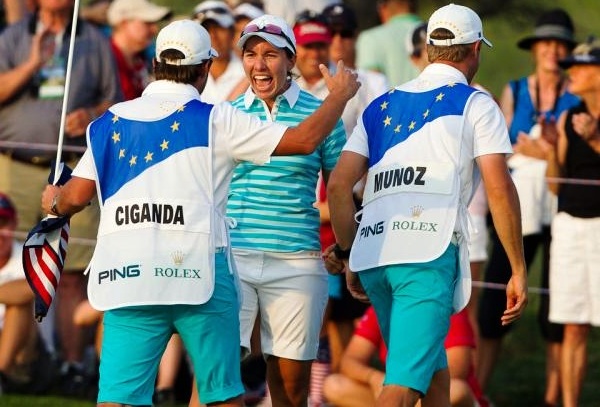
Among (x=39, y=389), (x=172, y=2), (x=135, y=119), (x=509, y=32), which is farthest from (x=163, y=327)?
(x=509, y=32)

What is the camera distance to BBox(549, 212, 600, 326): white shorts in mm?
10352

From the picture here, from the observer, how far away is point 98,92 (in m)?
11.6

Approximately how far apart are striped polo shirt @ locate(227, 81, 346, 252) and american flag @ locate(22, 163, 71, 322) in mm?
955

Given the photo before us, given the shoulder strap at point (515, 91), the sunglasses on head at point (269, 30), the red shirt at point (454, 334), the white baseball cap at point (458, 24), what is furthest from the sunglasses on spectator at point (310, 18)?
the white baseball cap at point (458, 24)

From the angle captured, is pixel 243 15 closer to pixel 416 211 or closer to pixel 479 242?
pixel 479 242

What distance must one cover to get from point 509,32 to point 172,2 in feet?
13.4

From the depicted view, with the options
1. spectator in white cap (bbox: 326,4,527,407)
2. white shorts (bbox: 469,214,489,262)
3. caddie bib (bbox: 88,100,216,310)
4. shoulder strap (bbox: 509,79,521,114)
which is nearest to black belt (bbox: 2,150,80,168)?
white shorts (bbox: 469,214,489,262)

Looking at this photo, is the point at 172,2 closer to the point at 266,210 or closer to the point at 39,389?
the point at 39,389

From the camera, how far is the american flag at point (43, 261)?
748 centimetres

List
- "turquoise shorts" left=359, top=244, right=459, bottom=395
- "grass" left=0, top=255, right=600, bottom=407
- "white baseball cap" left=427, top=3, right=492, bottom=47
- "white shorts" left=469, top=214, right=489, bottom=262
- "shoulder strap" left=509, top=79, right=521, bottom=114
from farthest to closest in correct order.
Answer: "shoulder strap" left=509, top=79, right=521, bottom=114 → "grass" left=0, top=255, right=600, bottom=407 → "white shorts" left=469, top=214, right=489, bottom=262 → "white baseball cap" left=427, top=3, right=492, bottom=47 → "turquoise shorts" left=359, top=244, right=459, bottom=395

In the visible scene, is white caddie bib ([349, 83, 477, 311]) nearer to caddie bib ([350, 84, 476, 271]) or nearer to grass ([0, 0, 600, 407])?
caddie bib ([350, 84, 476, 271])

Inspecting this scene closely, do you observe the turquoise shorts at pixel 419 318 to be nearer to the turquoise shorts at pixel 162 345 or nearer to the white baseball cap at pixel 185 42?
the turquoise shorts at pixel 162 345

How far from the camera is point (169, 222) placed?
6.98 m

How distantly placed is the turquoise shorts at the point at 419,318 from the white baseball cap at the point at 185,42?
131 cm
